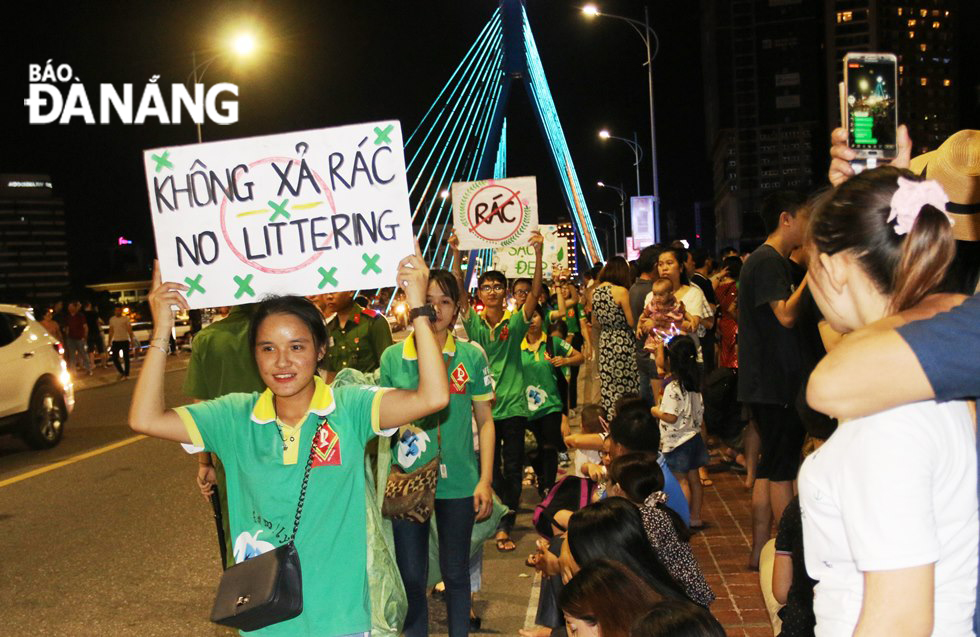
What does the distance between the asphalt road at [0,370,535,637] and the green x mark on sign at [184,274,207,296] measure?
2580 millimetres

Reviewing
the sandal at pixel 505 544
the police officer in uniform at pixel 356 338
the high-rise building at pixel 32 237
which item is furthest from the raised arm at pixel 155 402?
the high-rise building at pixel 32 237

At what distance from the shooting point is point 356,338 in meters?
6.52

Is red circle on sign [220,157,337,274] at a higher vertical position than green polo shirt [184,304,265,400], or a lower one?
higher

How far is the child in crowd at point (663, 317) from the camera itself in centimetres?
763

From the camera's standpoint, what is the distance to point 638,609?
2939mm

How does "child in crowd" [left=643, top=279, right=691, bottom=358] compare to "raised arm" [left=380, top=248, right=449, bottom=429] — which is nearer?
"raised arm" [left=380, top=248, right=449, bottom=429]

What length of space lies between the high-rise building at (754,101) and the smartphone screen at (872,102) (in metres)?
162

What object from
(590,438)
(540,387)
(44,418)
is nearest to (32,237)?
(44,418)

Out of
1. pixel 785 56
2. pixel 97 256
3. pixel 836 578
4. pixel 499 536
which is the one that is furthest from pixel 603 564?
pixel 785 56

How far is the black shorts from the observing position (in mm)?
5406

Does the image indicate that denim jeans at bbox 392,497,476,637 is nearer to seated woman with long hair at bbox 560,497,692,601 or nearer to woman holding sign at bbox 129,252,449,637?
seated woman with long hair at bbox 560,497,692,601

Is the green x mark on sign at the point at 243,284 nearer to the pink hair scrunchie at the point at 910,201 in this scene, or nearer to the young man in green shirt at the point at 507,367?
the pink hair scrunchie at the point at 910,201

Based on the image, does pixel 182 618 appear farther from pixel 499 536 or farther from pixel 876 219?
pixel 876 219

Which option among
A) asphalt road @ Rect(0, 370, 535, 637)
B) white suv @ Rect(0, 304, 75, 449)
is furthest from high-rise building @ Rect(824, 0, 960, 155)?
asphalt road @ Rect(0, 370, 535, 637)
